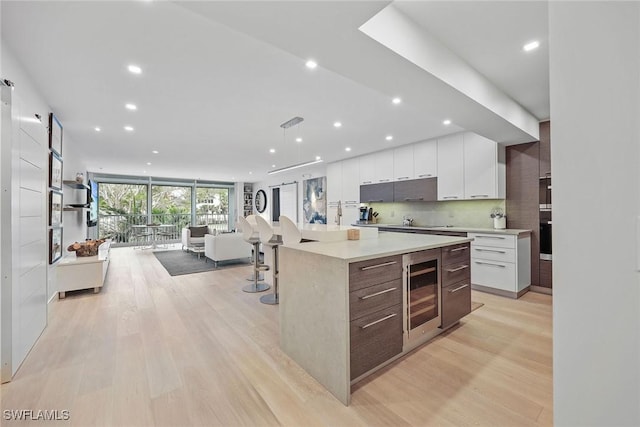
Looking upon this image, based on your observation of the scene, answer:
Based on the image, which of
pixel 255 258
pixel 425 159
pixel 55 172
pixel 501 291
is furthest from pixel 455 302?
pixel 55 172

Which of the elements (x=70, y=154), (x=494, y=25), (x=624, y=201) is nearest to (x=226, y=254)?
(x=70, y=154)

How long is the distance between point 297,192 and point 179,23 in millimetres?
7136

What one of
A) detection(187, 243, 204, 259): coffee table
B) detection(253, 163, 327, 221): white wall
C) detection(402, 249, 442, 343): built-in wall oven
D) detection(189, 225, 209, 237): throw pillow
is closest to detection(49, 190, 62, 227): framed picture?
detection(187, 243, 204, 259): coffee table

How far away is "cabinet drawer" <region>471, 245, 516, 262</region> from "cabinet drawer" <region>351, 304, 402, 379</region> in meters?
2.55

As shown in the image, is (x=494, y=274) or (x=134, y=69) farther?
(x=494, y=274)

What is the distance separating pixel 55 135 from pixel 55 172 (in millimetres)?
484

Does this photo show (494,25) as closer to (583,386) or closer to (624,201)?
(624,201)

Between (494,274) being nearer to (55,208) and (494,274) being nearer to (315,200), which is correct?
(315,200)

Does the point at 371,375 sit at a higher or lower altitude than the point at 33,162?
lower

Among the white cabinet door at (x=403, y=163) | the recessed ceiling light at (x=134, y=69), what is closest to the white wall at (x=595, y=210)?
the recessed ceiling light at (x=134, y=69)

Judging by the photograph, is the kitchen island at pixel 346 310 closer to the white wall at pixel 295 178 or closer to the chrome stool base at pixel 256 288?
the chrome stool base at pixel 256 288

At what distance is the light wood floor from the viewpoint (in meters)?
1.52

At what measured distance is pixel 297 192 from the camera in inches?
351

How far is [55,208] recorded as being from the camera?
345cm
